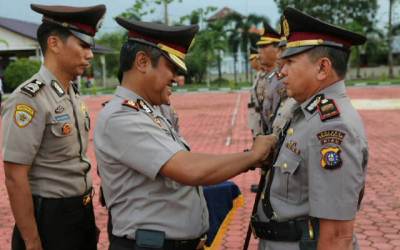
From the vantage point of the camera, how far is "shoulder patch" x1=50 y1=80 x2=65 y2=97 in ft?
8.13

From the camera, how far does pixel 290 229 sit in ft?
6.30

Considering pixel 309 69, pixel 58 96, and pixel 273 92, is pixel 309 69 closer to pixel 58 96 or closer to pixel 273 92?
pixel 58 96

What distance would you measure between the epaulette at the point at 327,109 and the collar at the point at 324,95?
0.08 feet

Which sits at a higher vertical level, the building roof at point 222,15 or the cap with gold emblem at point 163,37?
the cap with gold emblem at point 163,37

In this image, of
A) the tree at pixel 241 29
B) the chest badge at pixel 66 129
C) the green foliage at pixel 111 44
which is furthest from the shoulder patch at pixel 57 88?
the green foliage at pixel 111 44

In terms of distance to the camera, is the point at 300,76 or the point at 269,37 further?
the point at 269,37

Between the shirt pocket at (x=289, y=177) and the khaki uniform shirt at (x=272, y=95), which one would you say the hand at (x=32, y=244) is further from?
the khaki uniform shirt at (x=272, y=95)

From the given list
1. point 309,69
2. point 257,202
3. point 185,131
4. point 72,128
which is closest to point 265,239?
point 257,202

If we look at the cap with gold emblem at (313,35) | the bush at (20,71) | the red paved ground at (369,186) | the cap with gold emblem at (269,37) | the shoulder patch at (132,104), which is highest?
the cap with gold emblem at (313,35)

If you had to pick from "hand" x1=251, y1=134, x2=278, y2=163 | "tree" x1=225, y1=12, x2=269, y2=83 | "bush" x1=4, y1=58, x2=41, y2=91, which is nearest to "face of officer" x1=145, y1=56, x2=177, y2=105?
"hand" x1=251, y1=134, x2=278, y2=163

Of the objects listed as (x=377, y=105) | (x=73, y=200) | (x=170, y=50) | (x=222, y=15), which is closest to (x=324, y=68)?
(x=170, y=50)

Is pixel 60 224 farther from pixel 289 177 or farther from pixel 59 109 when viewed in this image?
pixel 289 177

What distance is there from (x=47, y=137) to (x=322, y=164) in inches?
49.7

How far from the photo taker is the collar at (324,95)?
189 cm
